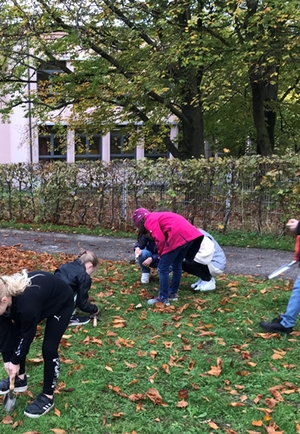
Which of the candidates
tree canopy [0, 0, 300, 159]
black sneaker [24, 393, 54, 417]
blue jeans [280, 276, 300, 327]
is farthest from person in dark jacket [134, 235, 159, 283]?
tree canopy [0, 0, 300, 159]

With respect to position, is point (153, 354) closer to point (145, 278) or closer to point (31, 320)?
point (31, 320)

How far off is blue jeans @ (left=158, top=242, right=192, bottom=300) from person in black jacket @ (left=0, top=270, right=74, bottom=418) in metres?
1.97

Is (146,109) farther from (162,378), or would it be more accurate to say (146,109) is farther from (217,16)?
(162,378)

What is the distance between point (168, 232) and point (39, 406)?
2474 millimetres

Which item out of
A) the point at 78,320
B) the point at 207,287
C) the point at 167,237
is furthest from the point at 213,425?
the point at 207,287

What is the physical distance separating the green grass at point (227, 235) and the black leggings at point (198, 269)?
3.17m

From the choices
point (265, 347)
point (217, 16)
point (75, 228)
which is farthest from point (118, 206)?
point (265, 347)

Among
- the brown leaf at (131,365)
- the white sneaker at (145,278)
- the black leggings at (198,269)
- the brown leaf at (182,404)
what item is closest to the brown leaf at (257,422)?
the brown leaf at (182,404)

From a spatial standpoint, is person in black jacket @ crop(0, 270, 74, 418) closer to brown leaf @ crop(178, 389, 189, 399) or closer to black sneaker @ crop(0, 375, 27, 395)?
black sneaker @ crop(0, 375, 27, 395)

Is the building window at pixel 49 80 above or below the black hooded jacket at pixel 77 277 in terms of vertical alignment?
above

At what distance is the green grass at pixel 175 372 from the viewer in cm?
296

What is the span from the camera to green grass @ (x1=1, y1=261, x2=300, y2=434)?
2.96 m

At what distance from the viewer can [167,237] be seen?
4.91 m

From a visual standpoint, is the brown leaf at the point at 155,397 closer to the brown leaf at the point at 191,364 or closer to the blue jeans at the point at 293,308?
the brown leaf at the point at 191,364
